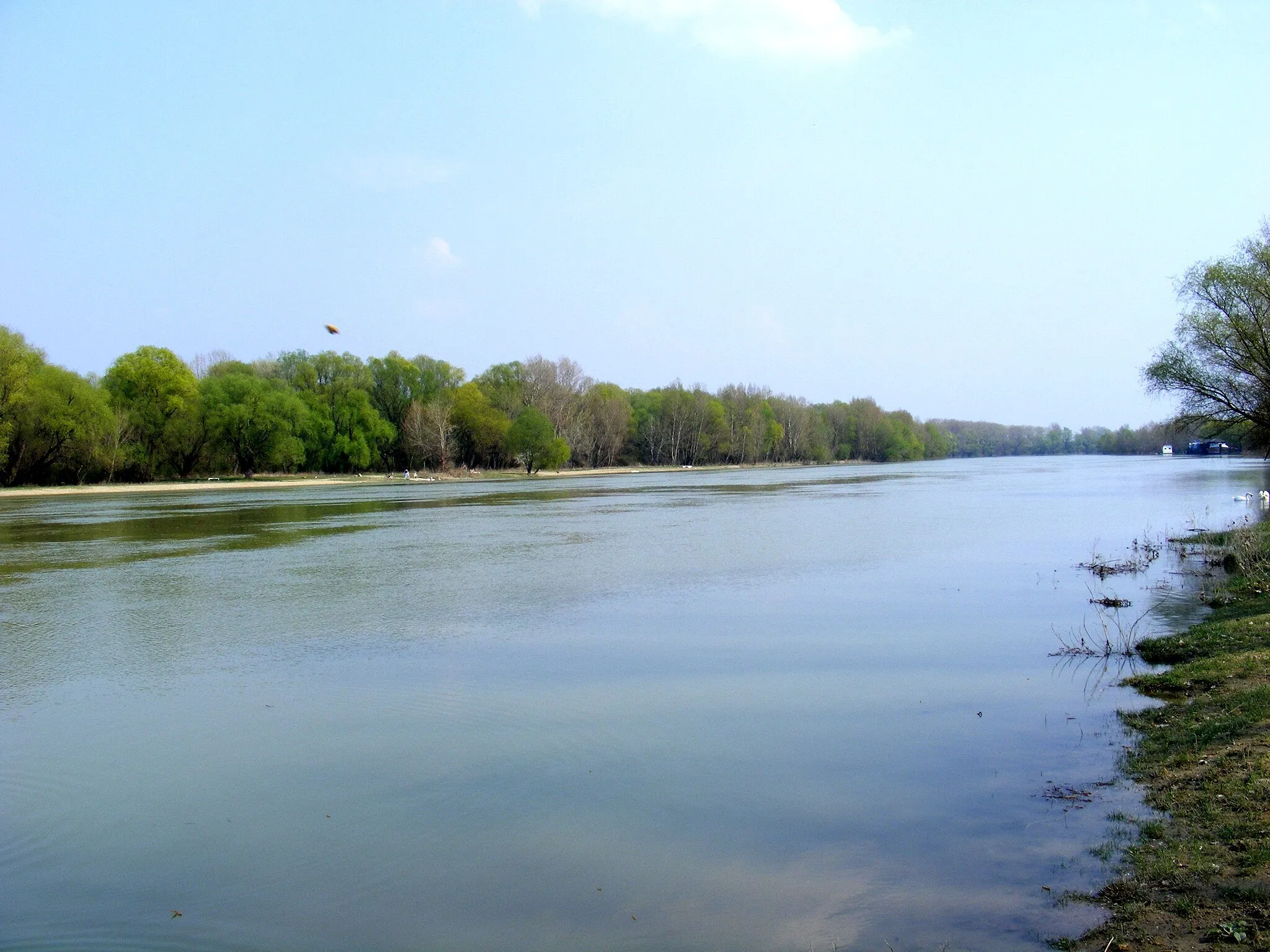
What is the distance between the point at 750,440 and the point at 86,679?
103615 millimetres

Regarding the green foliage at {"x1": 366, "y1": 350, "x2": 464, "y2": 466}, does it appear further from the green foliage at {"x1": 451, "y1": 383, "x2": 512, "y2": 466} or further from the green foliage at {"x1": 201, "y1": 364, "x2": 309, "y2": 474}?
the green foliage at {"x1": 201, "y1": 364, "x2": 309, "y2": 474}

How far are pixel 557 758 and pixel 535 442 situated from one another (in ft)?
223

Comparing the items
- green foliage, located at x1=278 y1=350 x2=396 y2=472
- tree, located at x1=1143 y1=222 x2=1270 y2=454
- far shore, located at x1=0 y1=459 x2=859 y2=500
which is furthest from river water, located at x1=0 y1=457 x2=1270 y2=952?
green foliage, located at x1=278 y1=350 x2=396 y2=472

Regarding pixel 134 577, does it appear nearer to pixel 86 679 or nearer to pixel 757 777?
pixel 86 679

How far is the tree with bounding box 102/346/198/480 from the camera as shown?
6238cm

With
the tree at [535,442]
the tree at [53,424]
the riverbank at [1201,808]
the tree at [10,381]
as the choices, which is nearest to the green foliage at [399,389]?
the tree at [535,442]

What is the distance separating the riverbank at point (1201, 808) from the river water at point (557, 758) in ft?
0.83

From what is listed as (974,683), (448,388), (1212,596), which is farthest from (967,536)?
(448,388)

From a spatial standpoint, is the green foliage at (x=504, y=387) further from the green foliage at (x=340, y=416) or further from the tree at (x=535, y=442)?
the green foliage at (x=340, y=416)

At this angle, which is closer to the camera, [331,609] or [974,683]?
[974,683]

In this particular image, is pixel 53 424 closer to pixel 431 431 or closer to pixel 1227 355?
pixel 431 431

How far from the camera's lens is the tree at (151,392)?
62.4 m

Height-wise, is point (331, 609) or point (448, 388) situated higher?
point (448, 388)

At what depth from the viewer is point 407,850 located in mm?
5660
